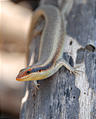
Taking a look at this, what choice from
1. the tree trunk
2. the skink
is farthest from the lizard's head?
the tree trunk

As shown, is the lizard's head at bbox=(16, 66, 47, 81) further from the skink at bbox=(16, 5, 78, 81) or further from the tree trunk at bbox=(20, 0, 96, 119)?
the tree trunk at bbox=(20, 0, 96, 119)

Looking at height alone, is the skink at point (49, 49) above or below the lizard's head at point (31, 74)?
above

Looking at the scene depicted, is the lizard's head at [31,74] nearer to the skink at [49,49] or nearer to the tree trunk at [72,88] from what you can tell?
the skink at [49,49]

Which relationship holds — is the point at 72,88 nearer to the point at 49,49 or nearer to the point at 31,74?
the point at 31,74

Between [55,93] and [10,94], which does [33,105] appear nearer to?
[55,93]

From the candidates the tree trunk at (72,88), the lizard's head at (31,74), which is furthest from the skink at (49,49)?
the tree trunk at (72,88)

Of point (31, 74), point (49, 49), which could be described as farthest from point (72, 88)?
point (49, 49)
